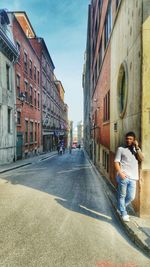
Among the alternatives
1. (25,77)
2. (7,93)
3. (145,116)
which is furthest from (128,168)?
(25,77)

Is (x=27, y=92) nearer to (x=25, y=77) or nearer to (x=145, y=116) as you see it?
(x=25, y=77)

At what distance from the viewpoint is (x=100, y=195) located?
809 centimetres

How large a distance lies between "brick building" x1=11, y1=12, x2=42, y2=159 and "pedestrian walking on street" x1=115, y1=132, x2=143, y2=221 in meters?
16.4

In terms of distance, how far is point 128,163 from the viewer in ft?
16.4

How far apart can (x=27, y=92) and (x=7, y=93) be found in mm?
7855

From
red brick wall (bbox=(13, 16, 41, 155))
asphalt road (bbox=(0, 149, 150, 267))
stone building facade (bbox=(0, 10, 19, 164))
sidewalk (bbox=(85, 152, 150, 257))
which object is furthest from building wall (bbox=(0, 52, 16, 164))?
sidewalk (bbox=(85, 152, 150, 257))

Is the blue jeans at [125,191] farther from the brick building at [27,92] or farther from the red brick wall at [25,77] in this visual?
the red brick wall at [25,77]

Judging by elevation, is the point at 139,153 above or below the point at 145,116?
below

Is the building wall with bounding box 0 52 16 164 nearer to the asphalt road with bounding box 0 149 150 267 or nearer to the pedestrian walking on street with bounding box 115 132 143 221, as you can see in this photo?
the asphalt road with bounding box 0 149 150 267

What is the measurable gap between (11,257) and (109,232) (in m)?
2.03

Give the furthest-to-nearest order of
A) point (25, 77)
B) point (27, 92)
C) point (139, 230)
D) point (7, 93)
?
point (27, 92) → point (25, 77) → point (7, 93) → point (139, 230)

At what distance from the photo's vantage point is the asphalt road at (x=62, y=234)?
11.9ft

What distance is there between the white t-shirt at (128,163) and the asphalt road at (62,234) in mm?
1197

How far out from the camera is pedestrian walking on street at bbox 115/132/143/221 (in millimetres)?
4984
